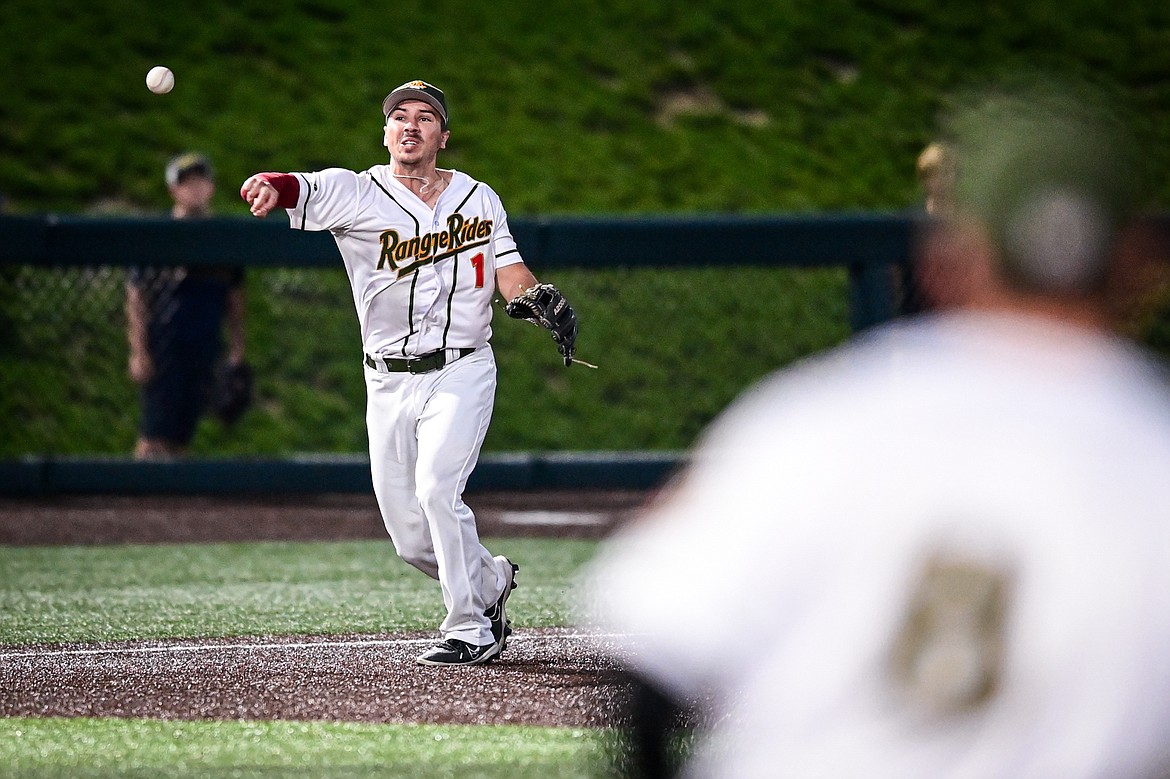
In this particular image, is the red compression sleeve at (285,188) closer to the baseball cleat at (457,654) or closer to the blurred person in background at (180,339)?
the baseball cleat at (457,654)

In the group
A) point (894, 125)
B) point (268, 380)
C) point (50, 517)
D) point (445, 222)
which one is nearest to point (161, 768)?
point (445, 222)

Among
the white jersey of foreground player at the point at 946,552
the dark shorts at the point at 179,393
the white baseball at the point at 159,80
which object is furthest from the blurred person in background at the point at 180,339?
the white jersey of foreground player at the point at 946,552

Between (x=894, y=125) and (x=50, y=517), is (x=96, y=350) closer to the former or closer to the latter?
(x=50, y=517)

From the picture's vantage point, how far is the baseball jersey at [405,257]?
5.23 meters

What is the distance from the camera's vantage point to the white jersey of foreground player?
1846 mm

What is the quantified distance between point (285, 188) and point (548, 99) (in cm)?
1286

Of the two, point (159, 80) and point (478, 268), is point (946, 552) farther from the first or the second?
point (159, 80)

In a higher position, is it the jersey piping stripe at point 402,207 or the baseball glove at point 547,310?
the jersey piping stripe at point 402,207

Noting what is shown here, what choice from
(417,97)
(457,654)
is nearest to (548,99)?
(417,97)

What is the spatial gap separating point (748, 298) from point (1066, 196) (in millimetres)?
9816

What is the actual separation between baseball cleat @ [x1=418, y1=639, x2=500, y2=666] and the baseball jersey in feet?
2.91

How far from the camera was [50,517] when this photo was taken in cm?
975

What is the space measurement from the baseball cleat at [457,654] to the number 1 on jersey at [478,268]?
3.61ft

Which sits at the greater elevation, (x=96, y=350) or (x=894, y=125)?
(x=894, y=125)
